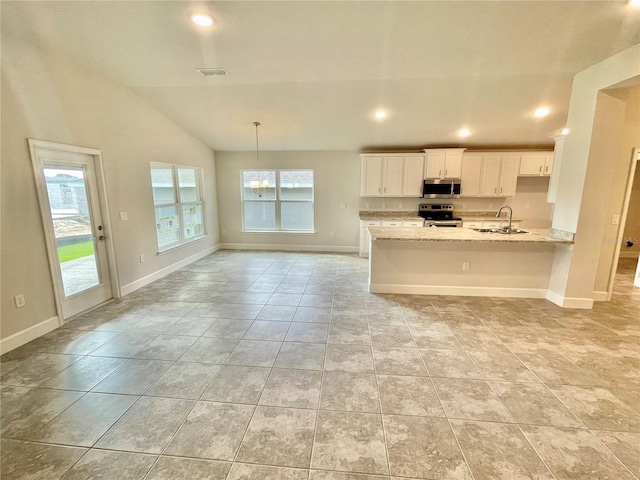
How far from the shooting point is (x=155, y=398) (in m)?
2.03

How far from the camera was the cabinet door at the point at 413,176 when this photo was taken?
5.93 meters

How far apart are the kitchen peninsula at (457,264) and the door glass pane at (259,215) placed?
352 cm

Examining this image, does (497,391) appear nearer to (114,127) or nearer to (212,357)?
(212,357)

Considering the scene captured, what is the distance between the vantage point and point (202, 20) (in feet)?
8.43

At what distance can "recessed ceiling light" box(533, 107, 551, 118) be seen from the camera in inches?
170

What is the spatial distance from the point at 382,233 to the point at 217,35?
2.97 meters

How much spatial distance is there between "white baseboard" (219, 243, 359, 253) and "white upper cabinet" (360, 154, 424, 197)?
1.51 metres

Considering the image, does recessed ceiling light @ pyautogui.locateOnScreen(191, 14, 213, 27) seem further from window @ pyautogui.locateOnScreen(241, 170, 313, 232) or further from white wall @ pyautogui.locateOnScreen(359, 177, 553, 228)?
white wall @ pyautogui.locateOnScreen(359, 177, 553, 228)

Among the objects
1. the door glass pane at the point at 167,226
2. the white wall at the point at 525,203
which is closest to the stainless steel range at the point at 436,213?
the white wall at the point at 525,203

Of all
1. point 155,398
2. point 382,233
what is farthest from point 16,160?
point 382,233

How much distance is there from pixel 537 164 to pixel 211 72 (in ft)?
20.5

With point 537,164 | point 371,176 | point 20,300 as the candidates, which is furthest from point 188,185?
point 537,164

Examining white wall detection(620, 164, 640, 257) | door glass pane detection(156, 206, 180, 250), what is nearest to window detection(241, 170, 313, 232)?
door glass pane detection(156, 206, 180, 250)

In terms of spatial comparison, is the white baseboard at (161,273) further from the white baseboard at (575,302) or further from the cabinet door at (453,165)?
the white baseboard at (575,302)
